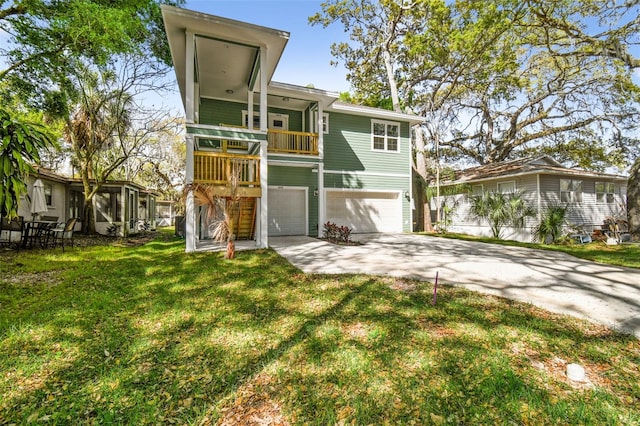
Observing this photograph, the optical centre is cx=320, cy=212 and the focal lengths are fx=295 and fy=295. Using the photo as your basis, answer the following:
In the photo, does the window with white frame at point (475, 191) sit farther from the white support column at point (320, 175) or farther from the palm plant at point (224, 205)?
the palm plant at point (224, 205)

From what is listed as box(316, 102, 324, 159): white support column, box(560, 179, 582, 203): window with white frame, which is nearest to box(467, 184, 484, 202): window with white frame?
box(560, 179, 582, 203): window with white frame

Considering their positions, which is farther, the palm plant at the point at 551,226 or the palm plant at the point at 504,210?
the palm plant at the point at 504,210

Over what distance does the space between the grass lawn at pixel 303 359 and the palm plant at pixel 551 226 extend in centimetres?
1082

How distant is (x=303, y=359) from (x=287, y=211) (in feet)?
33.9

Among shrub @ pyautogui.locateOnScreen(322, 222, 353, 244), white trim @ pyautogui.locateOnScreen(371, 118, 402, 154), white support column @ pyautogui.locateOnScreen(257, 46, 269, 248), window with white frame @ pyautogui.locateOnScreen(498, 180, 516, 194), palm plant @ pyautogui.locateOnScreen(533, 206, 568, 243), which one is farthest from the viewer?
window with white frame @ pyautogui.locateOnScreen(498, 180, 516, 194)

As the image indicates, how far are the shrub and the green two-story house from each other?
0.68 metres

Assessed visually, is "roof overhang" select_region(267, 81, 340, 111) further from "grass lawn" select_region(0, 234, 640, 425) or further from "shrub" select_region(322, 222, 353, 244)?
"grass lawn" select_region(0, 234, 640, 425)

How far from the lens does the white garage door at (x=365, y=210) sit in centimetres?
1399

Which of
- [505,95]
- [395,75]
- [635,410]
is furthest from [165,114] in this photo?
[505,95]

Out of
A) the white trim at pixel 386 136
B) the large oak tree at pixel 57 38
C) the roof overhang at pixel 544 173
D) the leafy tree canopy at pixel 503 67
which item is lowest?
the roof overhang at pixel 544 173

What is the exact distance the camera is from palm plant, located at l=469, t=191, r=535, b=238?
13844 mm

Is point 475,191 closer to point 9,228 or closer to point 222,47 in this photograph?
point 222,47

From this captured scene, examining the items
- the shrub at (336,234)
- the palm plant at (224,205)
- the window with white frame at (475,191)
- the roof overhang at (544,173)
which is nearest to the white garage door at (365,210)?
the shrub at (336,234)

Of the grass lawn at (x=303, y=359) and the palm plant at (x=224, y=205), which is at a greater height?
the palm plant at (x=224, y=205)
